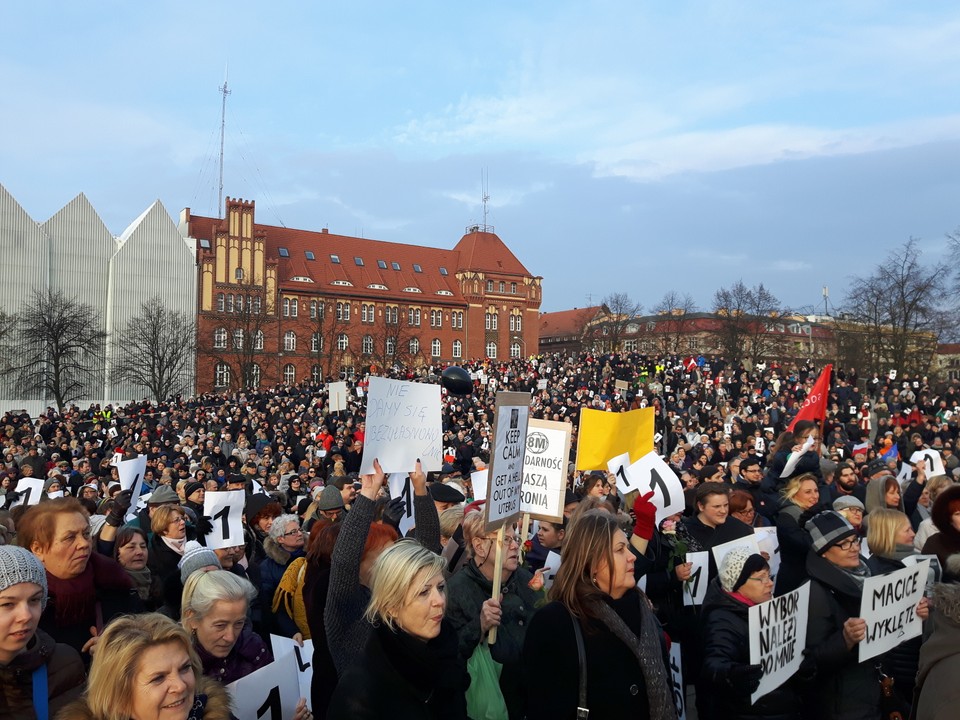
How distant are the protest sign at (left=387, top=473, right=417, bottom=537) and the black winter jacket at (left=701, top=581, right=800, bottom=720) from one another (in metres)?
2.48

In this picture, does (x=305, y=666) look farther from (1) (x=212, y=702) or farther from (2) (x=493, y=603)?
(1) (x=212, y=702)

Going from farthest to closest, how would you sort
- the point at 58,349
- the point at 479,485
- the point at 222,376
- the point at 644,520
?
1. the point at 222,376
2. the point at 58,349
3. the point at 479,485
4. the point at 644,520

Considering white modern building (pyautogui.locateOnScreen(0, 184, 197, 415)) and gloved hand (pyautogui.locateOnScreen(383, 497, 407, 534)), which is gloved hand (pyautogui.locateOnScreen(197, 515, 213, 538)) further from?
white modern building (pyautogui.locateOnScreen(0, 184, 197, 415))

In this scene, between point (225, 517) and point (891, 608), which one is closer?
point (891, 608)

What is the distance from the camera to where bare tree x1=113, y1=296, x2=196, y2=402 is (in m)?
63.3

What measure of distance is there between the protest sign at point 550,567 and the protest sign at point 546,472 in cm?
29

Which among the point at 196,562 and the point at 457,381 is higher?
the point at 457,381

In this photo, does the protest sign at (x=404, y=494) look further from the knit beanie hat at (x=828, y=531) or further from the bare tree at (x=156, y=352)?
the bare tree at (x=156, y=352)

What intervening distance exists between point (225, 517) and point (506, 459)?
285 cm

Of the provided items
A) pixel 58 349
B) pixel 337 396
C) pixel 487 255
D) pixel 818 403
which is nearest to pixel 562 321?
pixel 487 255

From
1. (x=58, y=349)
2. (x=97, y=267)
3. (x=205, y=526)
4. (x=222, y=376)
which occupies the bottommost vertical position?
(x=222, y=376)

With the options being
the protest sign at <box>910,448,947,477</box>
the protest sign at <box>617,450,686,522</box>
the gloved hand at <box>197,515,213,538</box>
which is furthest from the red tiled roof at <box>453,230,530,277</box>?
the gloved hand at <box>197,515,213,538</box>

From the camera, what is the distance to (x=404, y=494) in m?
6.58

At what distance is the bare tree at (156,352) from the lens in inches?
2493
